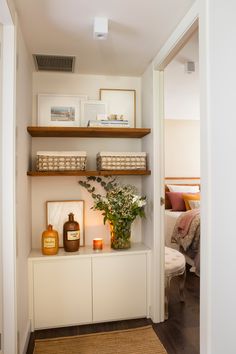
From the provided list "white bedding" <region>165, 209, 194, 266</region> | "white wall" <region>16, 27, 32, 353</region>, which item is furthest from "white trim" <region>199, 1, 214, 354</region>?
"white bedding" <region>165, 209, 194, 266</region>

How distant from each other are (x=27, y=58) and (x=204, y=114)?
162cm

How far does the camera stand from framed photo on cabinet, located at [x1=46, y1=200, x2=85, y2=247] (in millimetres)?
2641

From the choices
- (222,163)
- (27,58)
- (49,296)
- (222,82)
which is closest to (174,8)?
(222,82)

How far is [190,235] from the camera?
138 inches

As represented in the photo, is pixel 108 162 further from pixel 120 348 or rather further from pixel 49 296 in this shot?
pixel 120 348

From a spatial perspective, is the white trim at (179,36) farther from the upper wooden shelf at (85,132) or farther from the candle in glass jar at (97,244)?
the candle in glass jar at (97,244)

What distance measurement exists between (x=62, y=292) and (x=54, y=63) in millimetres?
2018

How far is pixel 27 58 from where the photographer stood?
231 centimetres

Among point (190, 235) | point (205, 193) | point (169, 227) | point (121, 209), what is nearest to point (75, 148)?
point (121, 209)

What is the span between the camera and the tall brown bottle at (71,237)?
2.45 metres

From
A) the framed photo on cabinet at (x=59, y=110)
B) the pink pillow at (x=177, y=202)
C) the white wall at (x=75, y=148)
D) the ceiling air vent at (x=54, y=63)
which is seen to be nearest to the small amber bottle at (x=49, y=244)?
the white wall at (x=75, y=148)

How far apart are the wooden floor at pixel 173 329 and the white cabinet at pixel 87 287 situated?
5 centimetres

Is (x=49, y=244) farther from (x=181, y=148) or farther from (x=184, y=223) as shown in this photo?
(x=181, y=148)

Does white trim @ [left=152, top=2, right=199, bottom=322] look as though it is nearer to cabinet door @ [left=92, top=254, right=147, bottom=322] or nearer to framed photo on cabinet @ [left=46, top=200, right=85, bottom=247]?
cabinet door @ [left=92, top=254, right=147, bottom=322]
